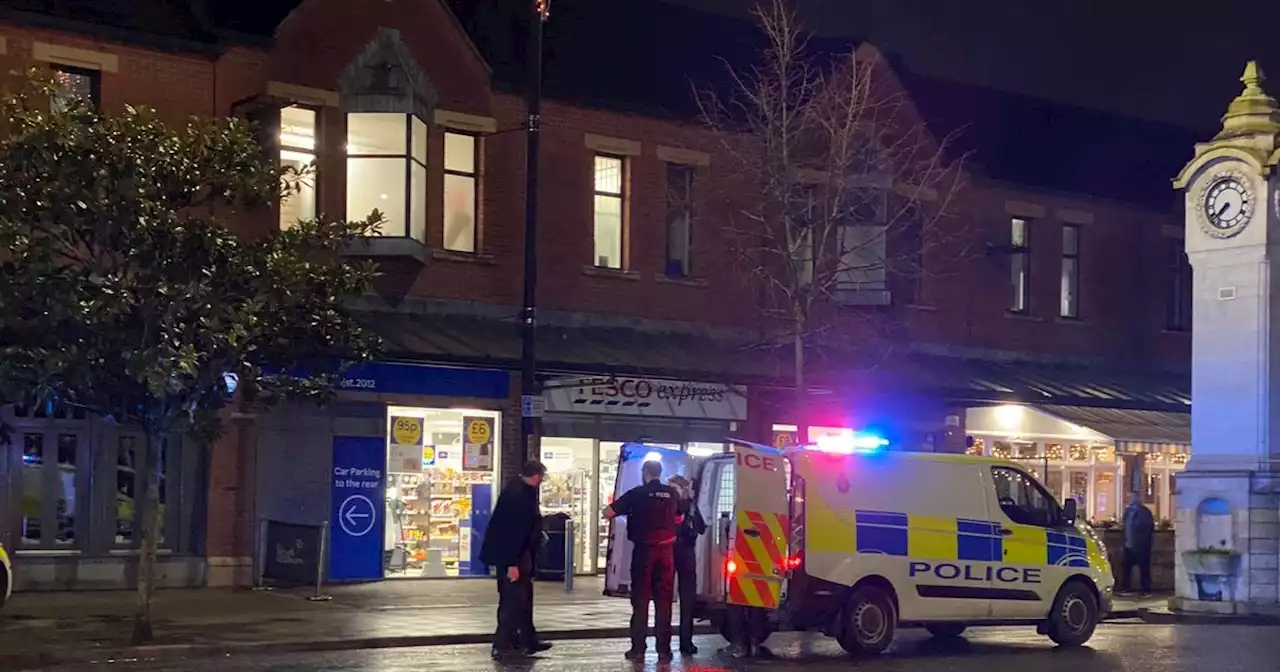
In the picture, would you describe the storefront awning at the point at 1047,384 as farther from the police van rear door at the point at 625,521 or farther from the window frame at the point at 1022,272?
the police van rear door at the point at 625,521

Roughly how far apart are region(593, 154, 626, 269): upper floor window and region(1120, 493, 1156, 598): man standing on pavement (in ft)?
30.7

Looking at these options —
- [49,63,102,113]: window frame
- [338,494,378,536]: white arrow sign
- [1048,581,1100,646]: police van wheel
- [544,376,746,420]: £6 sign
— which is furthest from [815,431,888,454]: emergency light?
[49,63,102,113]: window frame

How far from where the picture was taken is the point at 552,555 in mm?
23156

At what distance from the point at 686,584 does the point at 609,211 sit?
11937mm

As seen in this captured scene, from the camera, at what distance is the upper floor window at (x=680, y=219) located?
26344mm

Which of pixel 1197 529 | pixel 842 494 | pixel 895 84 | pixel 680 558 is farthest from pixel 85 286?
pixel 895 84

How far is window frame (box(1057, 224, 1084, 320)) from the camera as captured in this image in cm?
3153

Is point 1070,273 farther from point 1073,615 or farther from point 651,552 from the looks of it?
point 651,552

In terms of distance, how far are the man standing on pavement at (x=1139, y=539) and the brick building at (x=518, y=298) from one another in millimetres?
3151

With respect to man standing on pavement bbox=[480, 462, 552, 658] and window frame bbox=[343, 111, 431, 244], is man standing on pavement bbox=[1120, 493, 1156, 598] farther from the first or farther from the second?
man standing on pavement bbox=[480, 462, 552, 658]

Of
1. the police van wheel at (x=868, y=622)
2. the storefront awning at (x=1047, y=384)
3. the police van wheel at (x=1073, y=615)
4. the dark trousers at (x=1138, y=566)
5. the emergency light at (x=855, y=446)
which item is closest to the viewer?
the police van wheel at (x=868, y=622)

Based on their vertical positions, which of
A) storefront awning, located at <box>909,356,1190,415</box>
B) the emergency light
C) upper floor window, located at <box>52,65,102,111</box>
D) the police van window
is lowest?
the police van window

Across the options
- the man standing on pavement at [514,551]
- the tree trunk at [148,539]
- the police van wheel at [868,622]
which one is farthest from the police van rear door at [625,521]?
the tree trunk at [148,539]

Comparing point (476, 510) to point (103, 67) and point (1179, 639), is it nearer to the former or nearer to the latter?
point (103, 67)
